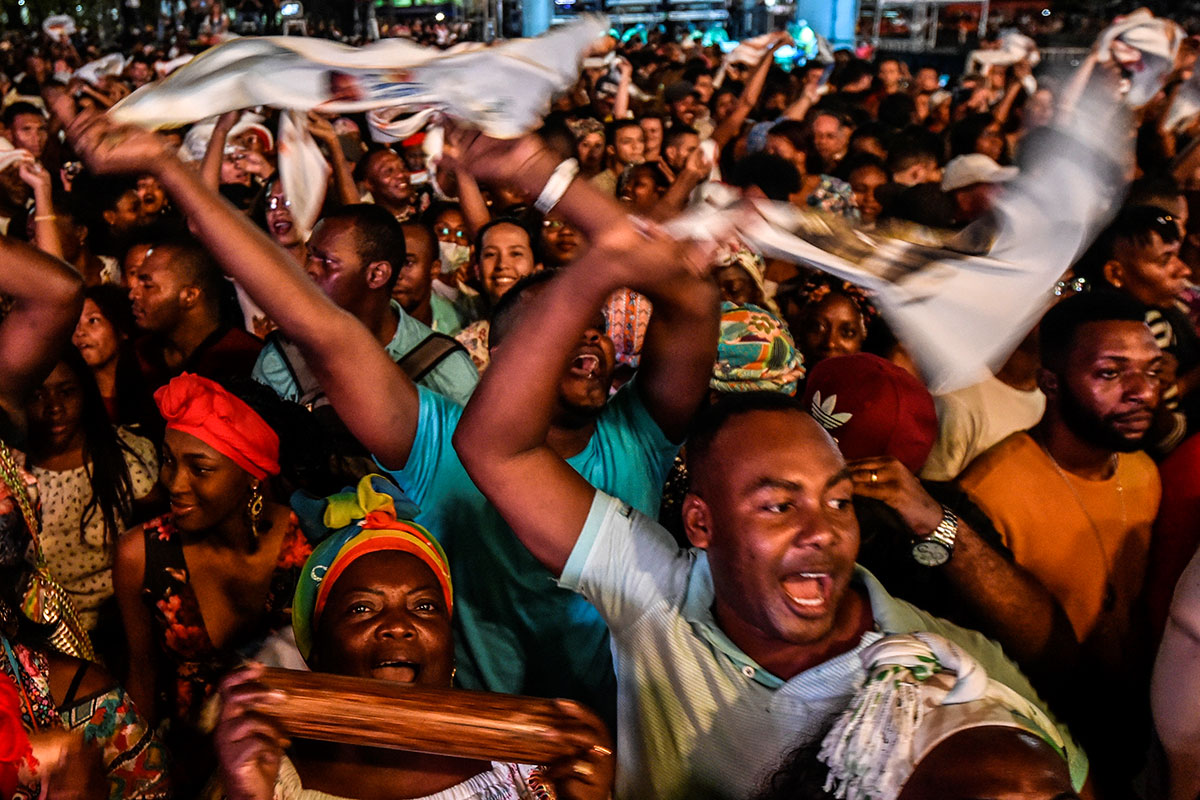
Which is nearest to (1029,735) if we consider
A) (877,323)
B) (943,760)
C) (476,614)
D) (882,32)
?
(943,760)

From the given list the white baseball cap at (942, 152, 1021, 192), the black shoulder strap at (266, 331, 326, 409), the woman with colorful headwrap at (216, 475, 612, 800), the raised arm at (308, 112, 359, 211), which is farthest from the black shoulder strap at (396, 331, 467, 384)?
the white baseball cap at (942, 152, 1021, 192)

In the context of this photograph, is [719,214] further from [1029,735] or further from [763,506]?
[1029,735]

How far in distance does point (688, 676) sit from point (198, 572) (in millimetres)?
1302

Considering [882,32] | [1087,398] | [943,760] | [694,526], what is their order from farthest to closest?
[882,32]
[1087,398]
[694,526]
[943,760]

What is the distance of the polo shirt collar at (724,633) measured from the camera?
61.5 inches

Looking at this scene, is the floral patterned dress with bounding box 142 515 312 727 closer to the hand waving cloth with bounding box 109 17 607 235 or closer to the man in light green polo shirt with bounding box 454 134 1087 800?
the man in light green polo shirt with bounding box 454 134 1087 800

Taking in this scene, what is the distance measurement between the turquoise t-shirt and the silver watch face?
55cm

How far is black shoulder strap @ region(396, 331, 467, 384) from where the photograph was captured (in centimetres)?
297

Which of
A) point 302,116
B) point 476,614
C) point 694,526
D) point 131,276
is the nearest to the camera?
point 694,526

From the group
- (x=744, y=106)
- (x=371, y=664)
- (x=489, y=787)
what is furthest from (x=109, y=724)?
(x=744, y=106)

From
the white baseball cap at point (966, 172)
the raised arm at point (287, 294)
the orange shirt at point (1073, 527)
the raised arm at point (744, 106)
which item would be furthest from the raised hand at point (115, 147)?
the raised arm at point (744, 106)

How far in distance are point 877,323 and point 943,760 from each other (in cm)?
273

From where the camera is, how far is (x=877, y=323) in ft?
12.4

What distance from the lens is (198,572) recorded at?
2.33 metres
